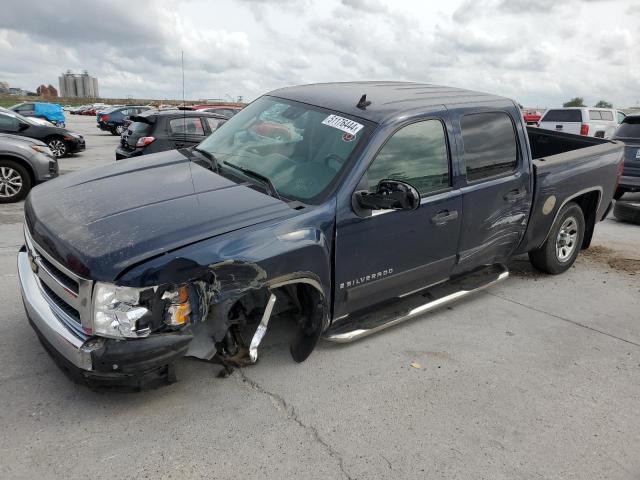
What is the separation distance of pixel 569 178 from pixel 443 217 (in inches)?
75.2

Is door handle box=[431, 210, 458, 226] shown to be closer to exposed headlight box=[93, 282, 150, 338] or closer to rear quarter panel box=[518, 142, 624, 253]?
rear quarter panel box=[518, 142, 624, 253]

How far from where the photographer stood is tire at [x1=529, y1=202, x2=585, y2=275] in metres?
5.07

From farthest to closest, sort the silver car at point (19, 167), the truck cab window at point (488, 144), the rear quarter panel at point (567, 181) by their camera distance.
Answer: the silver car at point (19, 167) < the rear quarter panel at point (567, 181) < the truck cab window at point (488, 144)

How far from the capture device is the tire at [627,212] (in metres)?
7.83

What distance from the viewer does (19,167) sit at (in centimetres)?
803

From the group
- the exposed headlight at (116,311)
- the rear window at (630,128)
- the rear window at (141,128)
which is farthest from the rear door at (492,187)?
the rear window at (141,128)

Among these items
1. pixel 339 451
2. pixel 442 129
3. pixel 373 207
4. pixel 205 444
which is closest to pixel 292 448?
→ pixel 339 451

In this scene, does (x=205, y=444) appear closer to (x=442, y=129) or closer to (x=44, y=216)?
(x=44, y=216)

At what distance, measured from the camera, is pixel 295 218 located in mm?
2957

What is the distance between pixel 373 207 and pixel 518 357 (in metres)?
1.62

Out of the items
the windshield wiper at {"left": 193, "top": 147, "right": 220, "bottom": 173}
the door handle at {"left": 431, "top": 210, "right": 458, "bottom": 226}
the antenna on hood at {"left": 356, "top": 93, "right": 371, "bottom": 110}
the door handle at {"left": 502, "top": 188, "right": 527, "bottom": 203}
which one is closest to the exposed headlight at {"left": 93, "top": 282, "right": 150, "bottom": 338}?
the windshield wiper at {"left": 193, "top": 147, "right": 220, "bottom": 173}

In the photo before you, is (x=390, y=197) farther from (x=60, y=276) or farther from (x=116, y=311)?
(x=60, y=276)

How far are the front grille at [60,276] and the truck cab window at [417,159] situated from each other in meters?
1.84

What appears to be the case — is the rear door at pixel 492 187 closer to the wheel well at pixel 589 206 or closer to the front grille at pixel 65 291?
the wheel well at pixel 589 206
